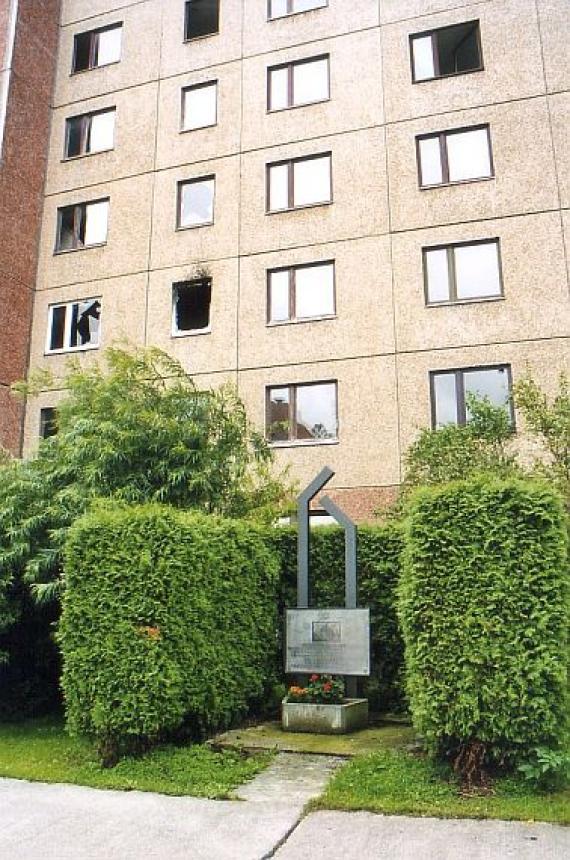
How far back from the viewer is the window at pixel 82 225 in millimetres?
21391

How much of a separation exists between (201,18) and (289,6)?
290 centimetres

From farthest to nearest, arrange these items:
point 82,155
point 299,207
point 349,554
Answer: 1. point 82,155
2. point 299,207
3. point 349,554

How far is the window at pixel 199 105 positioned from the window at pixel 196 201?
5.68 ft

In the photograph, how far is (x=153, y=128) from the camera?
21453mm

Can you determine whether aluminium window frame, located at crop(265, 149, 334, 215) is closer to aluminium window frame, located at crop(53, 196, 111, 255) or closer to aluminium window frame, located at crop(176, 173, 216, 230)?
aluminium window frame, located at crop(176, 173, 216, 230)

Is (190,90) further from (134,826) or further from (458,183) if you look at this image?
(134,826)

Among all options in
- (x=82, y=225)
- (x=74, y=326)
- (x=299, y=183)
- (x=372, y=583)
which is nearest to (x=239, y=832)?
(x=372, y=583)

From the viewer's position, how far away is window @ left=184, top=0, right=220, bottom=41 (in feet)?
72.8

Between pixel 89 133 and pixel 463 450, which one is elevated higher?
pixel 89 133

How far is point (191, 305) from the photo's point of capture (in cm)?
1969

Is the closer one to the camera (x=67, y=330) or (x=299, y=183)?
(x=299, y=183)

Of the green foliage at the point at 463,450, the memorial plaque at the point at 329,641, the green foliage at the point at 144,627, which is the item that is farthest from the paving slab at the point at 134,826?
the green foliage at the point at 463,450

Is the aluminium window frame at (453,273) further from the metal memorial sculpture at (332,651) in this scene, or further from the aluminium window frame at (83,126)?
the aluminium window frame at (83,126)

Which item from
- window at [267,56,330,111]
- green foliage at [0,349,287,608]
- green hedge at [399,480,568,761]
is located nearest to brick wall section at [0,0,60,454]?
window at [267,56,330,111]
